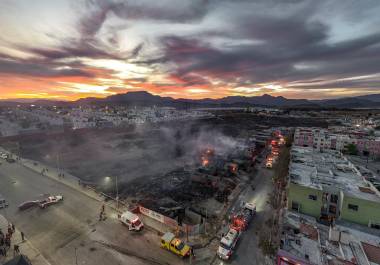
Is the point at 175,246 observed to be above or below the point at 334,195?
below

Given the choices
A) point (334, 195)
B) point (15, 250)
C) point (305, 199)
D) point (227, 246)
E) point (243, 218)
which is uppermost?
point (334, 195)

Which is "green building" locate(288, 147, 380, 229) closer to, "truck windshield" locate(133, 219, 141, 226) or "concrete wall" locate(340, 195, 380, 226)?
"concrete wall" locate(340, 195, 380, 226)

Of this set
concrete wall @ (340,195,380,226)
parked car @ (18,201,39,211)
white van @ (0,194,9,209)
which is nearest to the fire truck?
concrete wall @ (340,195,380,226)

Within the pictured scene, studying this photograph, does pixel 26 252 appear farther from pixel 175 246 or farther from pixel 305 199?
pixel 305 199

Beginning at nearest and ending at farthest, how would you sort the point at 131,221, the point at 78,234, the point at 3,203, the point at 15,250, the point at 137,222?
the point at 15,250 → the point at 78,234 → the point at 131,221 → the point at 137,222 → the point at 3,203

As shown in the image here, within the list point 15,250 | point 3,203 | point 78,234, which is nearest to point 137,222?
point 78,234

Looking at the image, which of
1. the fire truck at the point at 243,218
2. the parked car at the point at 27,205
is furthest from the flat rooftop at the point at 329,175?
the parked car at the point at 27,205
